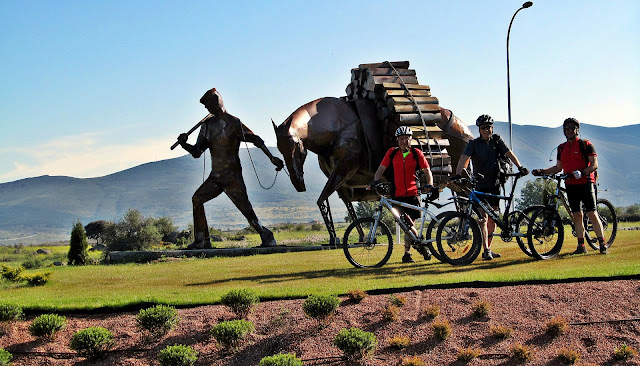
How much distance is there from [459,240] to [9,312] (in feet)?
24.7

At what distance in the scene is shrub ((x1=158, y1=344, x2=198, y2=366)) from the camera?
29.2 ft

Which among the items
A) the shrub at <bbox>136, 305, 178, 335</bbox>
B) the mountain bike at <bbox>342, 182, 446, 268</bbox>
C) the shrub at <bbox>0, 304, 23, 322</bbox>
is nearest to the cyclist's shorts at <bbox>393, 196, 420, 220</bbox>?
the mountain bike at <bbox>342, 182, 446, 268</bbox>

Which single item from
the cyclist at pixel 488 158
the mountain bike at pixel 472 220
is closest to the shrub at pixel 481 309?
the mountain bike at pixel 472 220

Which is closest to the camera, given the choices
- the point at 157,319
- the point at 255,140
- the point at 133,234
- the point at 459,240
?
the point at 157,319

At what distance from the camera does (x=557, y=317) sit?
29.9 feet

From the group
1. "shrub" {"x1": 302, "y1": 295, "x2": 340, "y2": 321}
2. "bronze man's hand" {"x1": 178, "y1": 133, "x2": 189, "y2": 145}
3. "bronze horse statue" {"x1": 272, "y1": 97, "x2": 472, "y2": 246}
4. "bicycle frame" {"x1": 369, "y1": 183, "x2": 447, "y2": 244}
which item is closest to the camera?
"shrub" {"x1": 302, "y1": 295, "x2": 340, "y2": 321}

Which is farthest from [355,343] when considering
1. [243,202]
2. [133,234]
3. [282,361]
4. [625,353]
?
[133,234]

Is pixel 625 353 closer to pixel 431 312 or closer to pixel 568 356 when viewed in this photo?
pixel 568 356

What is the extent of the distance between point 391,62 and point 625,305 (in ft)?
32.5

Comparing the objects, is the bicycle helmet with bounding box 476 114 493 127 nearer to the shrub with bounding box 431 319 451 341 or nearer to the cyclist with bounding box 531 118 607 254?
the cyclist with bounding box 531 118 607 254

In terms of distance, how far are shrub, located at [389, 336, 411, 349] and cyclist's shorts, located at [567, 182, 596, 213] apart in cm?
591

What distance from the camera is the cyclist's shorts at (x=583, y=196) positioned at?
13352mm

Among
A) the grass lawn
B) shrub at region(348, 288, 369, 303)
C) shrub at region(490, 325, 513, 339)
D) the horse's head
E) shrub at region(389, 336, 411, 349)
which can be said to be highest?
the horse's head

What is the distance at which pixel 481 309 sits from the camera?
941cm
